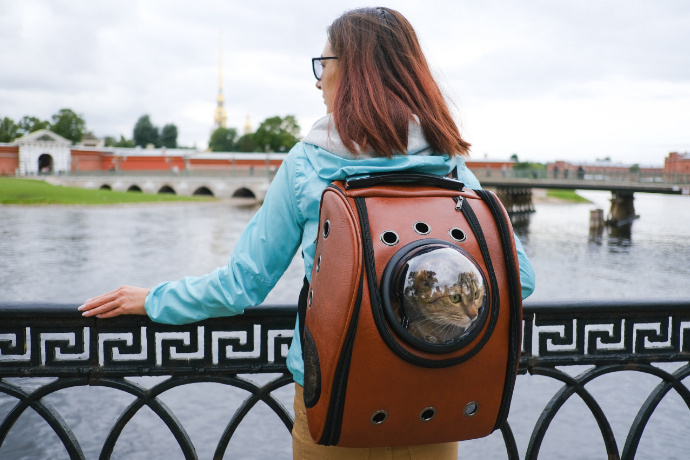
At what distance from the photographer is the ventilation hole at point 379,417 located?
1.03m

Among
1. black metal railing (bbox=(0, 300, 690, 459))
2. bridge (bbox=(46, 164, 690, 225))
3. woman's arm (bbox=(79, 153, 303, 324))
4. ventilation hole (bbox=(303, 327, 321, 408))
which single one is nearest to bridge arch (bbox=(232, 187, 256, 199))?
bridge (bbox=(46, 164, 690, 225))

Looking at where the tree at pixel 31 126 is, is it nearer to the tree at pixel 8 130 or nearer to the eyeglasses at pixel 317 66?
the tree at pixel 8 130

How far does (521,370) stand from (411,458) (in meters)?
0.64

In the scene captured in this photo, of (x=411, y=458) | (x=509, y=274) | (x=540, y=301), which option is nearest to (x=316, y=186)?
(x=509, y=274)

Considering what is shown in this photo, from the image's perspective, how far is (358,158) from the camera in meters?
1.16

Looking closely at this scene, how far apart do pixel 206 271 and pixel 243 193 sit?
31311 millimetres

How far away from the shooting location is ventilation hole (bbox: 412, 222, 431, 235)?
3.34 feet

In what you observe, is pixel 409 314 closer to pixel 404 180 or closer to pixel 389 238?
pixel 389 238

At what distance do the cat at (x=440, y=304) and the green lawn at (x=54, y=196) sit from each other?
101 feet

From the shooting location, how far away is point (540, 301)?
1.70 metres

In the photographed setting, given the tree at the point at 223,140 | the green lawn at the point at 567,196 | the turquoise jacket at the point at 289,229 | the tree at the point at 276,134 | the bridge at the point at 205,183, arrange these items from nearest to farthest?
1. the turquoise jacket at the point at 289,229
2. the bridge at the point at 205,183
3. the tree at the point at 276,134
4. the green lawn at the point at 567,196
5. the tree at the point at 223,140

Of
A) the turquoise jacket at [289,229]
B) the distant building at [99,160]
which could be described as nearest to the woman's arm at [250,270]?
the turquoise jacket at [289,229]

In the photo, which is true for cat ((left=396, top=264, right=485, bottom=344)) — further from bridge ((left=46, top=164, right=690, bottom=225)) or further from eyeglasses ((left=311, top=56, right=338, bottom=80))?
bridge ((left=46, top=164, right=690, bottom=225))

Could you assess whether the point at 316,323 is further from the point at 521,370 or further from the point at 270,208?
the point at 521,370
